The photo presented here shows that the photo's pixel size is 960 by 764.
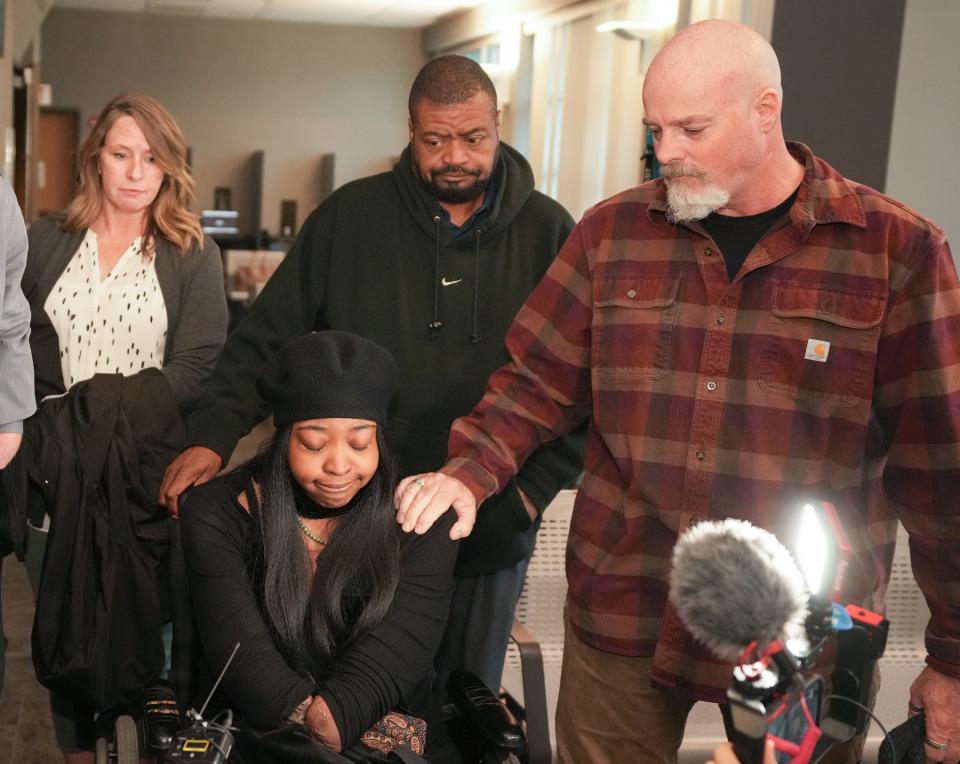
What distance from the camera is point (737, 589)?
96cm

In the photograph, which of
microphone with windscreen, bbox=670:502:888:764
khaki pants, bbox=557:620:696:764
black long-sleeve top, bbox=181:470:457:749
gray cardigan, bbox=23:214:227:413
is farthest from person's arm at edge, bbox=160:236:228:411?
microphone with windscreen, bbox=670:502:888:764

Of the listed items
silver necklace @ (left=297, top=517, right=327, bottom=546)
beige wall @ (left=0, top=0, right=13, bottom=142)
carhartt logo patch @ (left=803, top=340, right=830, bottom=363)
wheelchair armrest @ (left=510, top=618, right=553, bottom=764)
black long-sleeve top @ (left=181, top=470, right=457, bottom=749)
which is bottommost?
wheelchair armrest @ (left=510, top=618, right=553, bottom=764)

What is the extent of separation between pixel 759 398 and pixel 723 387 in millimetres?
57

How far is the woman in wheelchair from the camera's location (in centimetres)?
193

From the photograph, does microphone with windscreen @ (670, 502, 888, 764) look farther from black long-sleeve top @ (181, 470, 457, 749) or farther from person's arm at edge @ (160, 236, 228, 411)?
person's arm at edge @ (160, 236, 228, 411)

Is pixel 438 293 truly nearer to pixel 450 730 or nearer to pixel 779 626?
pixel 450 730

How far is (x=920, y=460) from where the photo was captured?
5.50 ft

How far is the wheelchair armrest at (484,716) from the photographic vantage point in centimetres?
188

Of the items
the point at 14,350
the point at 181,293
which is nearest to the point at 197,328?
the point at 181,293

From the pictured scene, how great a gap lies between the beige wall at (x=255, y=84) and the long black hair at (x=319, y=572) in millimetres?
11663

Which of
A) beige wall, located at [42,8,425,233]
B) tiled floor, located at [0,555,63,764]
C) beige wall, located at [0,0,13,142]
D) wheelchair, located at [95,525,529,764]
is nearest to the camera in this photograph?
wheelchair, located at [95,525,529,764]

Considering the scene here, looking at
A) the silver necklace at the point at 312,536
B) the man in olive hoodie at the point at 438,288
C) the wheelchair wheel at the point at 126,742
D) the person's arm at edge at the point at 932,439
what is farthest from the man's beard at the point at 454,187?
the wheelchair wheel at the point at 126,742

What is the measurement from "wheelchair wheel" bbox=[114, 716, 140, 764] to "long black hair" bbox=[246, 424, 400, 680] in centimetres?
29

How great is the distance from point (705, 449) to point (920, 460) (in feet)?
1.01
